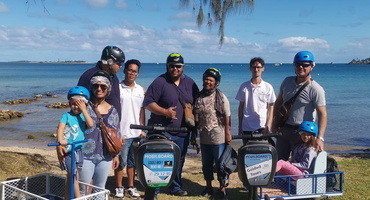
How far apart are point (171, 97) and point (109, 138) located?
4.12 feet

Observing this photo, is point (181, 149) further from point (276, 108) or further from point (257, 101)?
point (276, 108)

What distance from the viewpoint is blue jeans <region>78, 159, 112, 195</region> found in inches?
166

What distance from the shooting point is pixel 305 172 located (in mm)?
4984

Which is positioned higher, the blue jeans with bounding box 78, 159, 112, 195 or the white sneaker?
the blue jeans with bounding box 78, 159, 112, 195

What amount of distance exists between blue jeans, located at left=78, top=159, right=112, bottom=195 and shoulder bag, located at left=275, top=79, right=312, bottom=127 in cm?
236

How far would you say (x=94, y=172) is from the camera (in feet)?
14.3

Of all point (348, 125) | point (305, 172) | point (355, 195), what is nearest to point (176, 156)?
point (305, 172)

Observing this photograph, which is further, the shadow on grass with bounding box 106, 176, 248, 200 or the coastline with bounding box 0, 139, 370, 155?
the coastline with bounding box 0, 139, 370, 155

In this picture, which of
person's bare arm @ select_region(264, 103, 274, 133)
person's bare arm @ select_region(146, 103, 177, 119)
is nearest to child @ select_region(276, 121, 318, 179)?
person's bare arm @ select_region(264, 103, 274, 133)

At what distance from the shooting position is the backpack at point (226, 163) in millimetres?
5281

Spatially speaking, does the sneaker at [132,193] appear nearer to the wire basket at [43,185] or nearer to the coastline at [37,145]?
the wire basket at [43,185]

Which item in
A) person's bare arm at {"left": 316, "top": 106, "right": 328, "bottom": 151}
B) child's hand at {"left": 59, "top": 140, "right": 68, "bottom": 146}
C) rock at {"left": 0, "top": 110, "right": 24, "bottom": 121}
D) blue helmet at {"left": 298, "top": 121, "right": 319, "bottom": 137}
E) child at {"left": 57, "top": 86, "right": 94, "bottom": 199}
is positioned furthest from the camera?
rock at {"left": 0, "top": 110, "right": 24, "bottom": 121}

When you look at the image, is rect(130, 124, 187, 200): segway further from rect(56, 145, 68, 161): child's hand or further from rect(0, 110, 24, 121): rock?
rect(0, 110, 24, 121): rock

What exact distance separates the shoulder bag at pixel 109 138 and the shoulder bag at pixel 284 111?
2.28 metres
